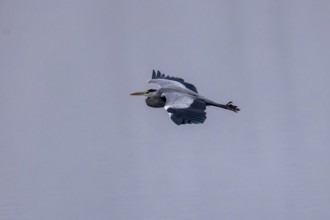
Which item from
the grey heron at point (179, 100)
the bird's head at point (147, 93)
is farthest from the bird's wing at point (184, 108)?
the bird's head at point (147, 93)

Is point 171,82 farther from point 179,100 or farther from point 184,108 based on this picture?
point 184,108

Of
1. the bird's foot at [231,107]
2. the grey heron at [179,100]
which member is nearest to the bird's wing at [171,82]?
the grey heron at [179,100]

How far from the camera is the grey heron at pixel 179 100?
10.2ft

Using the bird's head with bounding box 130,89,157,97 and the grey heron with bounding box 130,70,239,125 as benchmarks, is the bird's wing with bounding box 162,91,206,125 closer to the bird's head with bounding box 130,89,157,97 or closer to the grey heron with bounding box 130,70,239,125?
the grey heron with bounding box 130,70,239,125

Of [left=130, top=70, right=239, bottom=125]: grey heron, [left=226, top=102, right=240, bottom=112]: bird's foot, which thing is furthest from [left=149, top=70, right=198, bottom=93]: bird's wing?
[left=226, top=102, right=240, bottom=112]: bird's foot

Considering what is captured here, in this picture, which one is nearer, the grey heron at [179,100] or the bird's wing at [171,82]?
the grey heron at [179,100]

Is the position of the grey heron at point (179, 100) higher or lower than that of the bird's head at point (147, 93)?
lower

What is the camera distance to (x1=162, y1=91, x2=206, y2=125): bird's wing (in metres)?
3.07

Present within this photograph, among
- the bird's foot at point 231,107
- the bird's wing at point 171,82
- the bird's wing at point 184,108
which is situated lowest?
the bird's wing at point 184,108

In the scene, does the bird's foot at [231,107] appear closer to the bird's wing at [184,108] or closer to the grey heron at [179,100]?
the grey heron at [179,100]

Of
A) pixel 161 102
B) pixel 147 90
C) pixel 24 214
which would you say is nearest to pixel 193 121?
pixel 161 102

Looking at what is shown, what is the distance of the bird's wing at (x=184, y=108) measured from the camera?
307 cm

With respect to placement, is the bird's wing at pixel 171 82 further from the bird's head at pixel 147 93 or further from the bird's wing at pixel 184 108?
the bird's wing at pixel 184 108

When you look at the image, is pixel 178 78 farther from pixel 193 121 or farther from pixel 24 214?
pixel 24 214
